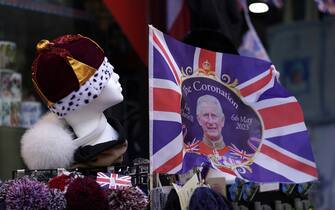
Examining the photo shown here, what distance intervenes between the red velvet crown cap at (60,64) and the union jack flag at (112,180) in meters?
0.24

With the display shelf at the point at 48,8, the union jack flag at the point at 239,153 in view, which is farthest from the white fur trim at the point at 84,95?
the display shelf at the point at 48,8

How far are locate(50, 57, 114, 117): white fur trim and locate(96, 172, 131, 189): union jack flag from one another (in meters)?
0.19

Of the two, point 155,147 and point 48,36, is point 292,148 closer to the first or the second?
point 155,147

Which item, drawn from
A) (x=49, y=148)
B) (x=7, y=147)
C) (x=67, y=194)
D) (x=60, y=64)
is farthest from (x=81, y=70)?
(x=7, y=147)

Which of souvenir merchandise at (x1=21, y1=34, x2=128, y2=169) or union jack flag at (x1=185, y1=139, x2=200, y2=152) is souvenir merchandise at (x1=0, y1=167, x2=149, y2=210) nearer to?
souvenir merchandise at (x1=21, y1=34, x2=128, y2=169)

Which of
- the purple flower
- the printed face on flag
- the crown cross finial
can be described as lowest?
the purple flower

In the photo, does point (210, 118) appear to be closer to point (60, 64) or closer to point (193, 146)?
point (193, 146)

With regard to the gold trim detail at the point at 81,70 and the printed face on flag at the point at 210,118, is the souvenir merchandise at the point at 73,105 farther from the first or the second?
the printed face on flag at the point at 210,118

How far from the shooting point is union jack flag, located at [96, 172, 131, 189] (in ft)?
5.78

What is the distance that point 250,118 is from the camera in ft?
6.79

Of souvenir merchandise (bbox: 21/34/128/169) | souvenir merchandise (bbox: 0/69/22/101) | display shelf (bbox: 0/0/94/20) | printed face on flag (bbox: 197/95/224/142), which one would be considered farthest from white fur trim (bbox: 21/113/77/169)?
display shelf (bbox: 0/0/94/20)

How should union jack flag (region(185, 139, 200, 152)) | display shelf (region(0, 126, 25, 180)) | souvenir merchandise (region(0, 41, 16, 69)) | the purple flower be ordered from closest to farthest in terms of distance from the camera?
1. the purple flower
2. union jack flag (region(185, 139, 200, 152))
3. display shelf (region(0, 126, 25, 180))
4. souvenir merchandise (region(0, 41, 16, 69))

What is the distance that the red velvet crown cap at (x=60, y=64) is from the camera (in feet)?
6.01

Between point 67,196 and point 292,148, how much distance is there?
2.36 ft
